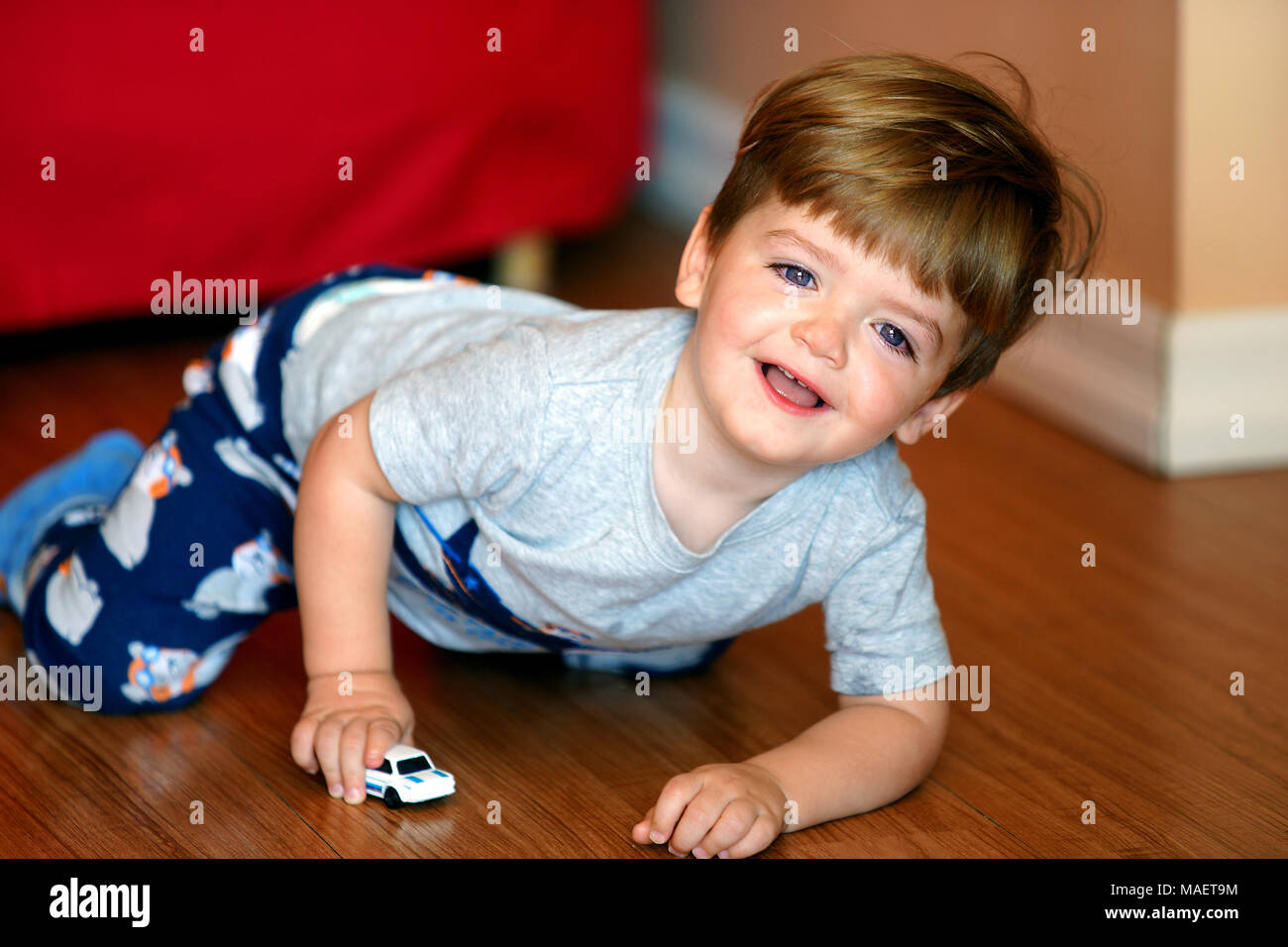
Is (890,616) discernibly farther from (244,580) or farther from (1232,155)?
(1232,155)

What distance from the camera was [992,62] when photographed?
64.5 inches

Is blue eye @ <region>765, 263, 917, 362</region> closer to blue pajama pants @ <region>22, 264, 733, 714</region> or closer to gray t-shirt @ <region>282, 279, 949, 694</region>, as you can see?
gray t-shirt @ <region>282, 279, 949, 694</region>

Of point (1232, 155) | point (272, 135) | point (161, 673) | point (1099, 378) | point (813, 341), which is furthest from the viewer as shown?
point (272, 135)

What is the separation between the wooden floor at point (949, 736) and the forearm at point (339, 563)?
86 mm

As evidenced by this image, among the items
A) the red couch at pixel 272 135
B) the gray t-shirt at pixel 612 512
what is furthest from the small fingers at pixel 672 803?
the red couch at pixel 272 135

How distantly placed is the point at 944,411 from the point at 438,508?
1.08 ft

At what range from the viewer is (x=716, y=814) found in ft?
3.10

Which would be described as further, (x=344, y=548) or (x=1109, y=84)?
(x=1109, y=84)

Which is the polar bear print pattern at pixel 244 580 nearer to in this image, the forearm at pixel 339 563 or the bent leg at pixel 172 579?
the bent leg at pixel 172 579

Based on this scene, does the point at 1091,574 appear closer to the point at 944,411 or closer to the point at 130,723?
the point at 944,411

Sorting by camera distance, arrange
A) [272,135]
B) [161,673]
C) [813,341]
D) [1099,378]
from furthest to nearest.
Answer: [272,135] → [1099,378] → [161,673] → [813,341]

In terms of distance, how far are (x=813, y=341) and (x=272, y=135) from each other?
1058 mm

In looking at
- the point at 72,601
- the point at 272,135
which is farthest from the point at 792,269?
the point at 272,135

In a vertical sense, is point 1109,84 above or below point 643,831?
above
